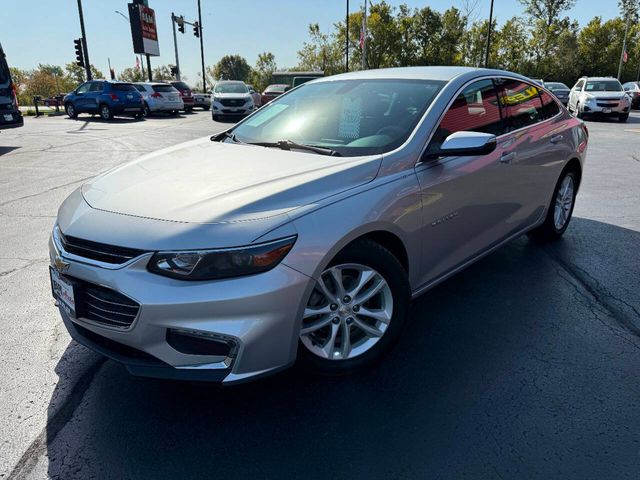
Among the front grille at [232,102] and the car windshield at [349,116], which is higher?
the car windshield at [349,116]

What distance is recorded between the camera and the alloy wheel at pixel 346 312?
2.60 metres

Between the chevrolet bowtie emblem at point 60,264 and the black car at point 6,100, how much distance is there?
12.1 meters

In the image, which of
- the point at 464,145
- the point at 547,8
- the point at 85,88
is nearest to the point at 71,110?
the point at 85,88

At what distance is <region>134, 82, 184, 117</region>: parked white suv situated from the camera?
2398 cm

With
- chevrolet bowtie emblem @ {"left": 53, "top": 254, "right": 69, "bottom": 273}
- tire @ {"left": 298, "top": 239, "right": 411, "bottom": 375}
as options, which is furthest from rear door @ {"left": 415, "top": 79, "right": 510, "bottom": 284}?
chevrolet bowtie emblem @ {"left": 53, "top": 254, "right": 69, "bottom": 273}

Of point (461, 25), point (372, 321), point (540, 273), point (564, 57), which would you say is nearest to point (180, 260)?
point (372, 321)

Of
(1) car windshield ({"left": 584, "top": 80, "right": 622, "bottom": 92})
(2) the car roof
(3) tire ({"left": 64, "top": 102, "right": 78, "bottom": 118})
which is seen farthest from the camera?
(3) tire ({"left": 64, "top": 102, "right": 78, "bottom": 118})

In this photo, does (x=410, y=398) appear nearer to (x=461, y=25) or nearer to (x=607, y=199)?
(x=607, y=199)

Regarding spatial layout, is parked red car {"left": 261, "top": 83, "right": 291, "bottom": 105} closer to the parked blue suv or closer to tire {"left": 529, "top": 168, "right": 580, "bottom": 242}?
the parked blue suv

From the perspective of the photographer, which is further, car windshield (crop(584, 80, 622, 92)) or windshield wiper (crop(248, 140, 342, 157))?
car windshield (crop(584, 80, 622, 92))

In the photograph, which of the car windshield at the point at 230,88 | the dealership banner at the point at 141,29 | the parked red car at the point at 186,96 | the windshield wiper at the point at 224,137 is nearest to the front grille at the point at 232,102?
the car windshield at the point at 230,88

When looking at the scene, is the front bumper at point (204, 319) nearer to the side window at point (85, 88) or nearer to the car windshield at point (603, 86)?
the car windshield at point (603, 86)

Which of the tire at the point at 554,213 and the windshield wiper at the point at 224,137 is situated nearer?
the windshield wiper at the point at 224,137

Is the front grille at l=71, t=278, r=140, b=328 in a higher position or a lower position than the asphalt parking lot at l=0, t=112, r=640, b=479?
higher
